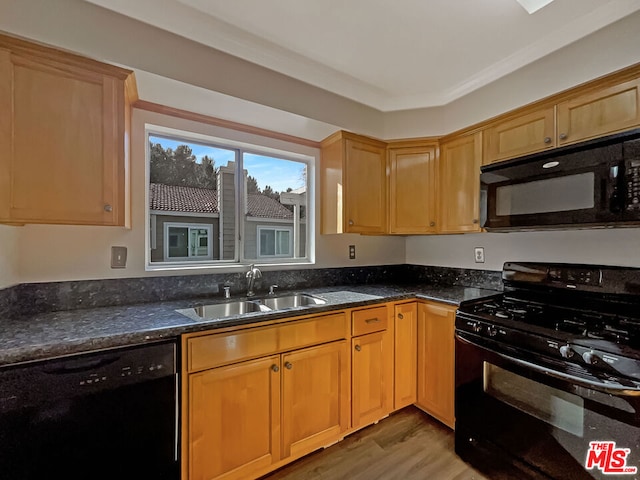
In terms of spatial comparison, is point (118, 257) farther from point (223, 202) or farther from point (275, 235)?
point (275, 235)

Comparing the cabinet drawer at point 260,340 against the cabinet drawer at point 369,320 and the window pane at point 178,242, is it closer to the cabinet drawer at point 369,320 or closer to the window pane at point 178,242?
the cabinet drawer at point 369,320

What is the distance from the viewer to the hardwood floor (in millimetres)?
1625

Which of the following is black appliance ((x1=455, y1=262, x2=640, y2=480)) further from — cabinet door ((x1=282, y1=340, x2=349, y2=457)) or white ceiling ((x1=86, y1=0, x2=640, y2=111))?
white ceiling ((x1=86, y1=0, x2=640, y2=111))

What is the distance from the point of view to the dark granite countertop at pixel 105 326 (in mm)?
1068

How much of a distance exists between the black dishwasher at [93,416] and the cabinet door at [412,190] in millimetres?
1926

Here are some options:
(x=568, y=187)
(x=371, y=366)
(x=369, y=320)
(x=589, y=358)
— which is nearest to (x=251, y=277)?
(x=369, y=320)

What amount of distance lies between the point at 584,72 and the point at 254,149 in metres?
2.11

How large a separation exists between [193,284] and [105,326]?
2.20 ft

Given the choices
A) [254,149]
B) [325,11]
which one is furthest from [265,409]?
[325,11]

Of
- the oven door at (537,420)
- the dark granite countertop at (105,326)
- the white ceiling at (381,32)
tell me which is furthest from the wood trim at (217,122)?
the oven door at (537,420)

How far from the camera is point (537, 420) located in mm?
1370

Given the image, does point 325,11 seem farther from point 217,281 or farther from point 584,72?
point 217,281

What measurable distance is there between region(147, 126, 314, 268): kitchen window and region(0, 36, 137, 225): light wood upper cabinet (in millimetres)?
484

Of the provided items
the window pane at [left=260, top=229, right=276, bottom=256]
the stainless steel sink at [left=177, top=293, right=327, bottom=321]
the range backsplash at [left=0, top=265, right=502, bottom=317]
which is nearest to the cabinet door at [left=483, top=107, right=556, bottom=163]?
the range backsplash at [left=0, top=265, right=502, bottom=317]
